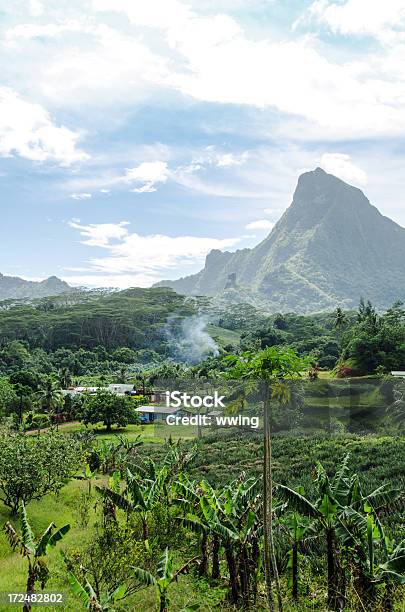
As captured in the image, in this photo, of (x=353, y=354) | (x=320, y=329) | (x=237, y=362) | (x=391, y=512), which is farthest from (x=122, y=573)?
(x=320, y=329)

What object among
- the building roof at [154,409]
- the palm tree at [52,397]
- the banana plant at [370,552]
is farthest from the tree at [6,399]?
the banana plant at [370,552]

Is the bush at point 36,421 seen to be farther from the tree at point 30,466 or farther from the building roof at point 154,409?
the tree at point 30,466

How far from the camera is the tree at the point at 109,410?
63.1m

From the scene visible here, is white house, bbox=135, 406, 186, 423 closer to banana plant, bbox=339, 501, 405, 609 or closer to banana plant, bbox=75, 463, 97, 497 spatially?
banana plant, bbox=75, 463, 97, 497

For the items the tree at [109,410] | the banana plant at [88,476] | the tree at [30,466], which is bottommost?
the tree at [109,410]

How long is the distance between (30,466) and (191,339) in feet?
421

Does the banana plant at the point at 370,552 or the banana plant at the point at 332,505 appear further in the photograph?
the banana plant at the point at 332,505

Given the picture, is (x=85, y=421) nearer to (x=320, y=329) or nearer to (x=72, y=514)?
(x=72, y=514)

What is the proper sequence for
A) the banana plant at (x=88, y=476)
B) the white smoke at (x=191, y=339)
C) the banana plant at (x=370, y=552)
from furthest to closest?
1. the white smoke at (x=191, y=339)
2. the banana plant at (x=88, y=476)
3. the banana plant at (x=370, y=552)

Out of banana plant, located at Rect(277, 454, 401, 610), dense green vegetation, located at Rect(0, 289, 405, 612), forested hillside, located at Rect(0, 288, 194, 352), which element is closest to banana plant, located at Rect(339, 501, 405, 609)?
dense green vegetation, located at Rect(0, 289, 405, 612)

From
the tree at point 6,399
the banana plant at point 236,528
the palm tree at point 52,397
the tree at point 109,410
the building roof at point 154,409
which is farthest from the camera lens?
the building roof at point 154,409

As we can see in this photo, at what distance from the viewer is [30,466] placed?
76.1 ft

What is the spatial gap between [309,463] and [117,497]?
16.4 m

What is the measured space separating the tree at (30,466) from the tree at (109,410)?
3540 centimetres
